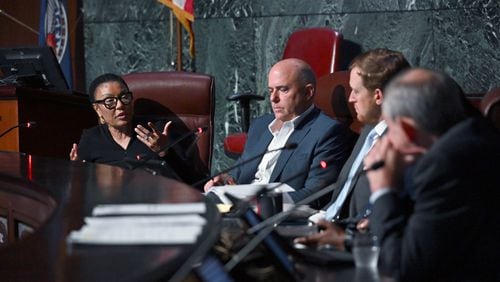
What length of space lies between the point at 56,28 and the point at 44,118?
2325mm

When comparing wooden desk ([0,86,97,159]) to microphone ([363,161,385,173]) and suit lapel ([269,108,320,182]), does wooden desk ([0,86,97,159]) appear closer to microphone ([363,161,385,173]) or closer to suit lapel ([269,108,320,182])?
suit lapel ([269,108,320,182])

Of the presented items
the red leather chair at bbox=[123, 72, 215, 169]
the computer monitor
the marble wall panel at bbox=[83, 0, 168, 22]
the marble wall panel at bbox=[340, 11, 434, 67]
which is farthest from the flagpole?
the red leather chair at bbox=[123, 72, 215, 169]

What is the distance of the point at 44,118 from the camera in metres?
4.78

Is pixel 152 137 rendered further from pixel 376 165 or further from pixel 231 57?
pixel 376 165

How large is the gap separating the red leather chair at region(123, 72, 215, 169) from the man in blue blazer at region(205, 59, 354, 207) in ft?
1.25

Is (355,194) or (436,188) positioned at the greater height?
(436,188)

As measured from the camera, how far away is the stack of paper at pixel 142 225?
157 cm

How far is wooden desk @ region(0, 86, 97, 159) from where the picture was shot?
4.54 m

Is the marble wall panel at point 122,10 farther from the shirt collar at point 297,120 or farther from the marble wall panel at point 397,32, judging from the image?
the shirt collar at point 297,120

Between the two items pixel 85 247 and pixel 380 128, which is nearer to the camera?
pixel 85 247

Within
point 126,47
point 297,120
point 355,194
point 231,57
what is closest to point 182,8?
point 231,57

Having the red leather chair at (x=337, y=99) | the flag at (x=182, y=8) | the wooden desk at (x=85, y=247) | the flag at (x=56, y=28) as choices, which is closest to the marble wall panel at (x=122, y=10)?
the flag at (x=56, y=28)

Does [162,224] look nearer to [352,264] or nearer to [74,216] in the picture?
[74,216]

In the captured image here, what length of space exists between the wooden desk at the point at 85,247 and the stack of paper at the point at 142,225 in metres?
0.02
